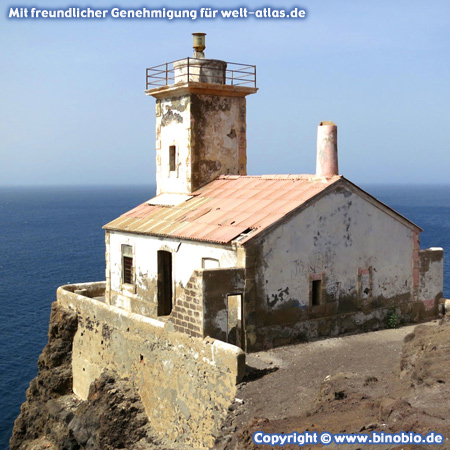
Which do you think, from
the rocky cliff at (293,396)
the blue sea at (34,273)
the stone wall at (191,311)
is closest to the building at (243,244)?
the stone wall at (191,311)

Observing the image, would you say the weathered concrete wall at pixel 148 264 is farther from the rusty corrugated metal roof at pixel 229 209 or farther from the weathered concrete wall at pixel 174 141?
the weathered concrete wall at pixel 174 141

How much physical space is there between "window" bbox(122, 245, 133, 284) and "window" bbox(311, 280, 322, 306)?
6.59 metres

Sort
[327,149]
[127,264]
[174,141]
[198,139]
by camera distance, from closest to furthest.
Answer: [327,149] < [127,264] < [198,139] < [174,141]

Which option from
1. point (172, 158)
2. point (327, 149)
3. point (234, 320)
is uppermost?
point (327, 149)

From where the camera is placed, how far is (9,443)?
23.1 meters

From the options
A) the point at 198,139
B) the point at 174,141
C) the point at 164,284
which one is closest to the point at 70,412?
the point at 164,284

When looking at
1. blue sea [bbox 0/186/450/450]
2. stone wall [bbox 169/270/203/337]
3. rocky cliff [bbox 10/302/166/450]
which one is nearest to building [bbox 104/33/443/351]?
stone wall [bbox 169/270/203/337]

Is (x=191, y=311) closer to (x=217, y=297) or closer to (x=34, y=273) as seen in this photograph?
(x=217, y=297)

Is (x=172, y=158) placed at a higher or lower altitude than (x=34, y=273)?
higher

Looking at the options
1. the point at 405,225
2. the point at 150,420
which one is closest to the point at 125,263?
the point at 150,420

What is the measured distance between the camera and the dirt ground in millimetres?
10289

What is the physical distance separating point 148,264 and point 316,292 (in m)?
5.59

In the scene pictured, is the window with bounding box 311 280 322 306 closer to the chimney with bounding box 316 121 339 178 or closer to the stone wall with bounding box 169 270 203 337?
the chimney with bounding box 316 121 339 178

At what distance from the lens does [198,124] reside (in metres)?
22.4
